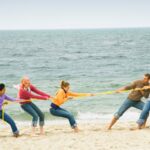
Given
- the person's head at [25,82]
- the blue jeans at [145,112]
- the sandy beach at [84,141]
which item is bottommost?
the sandy beach at [84,141]

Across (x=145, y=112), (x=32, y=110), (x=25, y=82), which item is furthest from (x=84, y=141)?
(x=145, y=112)

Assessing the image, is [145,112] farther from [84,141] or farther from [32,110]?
[32,110]

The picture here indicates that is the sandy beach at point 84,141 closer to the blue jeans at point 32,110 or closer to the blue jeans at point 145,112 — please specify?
the blue jeans at point 145,112

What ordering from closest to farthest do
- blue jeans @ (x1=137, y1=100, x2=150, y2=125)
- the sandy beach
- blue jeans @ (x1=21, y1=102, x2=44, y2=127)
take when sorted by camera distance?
the sandy beach
blue jeans @ (x1=21, y1=102, x2=44, y2=127)
blue jeans @ (x1=137, y1=100, x2=150, y2=125)

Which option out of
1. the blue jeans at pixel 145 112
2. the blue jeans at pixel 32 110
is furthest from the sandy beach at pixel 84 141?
the blue jeans at pixel 32 110

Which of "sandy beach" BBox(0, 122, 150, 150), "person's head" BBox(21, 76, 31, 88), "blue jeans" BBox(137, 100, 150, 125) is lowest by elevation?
"sandy beach" BBox(0, 122, 150, 150)

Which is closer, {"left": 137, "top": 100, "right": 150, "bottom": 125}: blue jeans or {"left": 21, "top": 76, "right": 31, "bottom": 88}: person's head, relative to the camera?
{"left": 21, "top": 76, "right": 31, "bottom": 88}: person's head

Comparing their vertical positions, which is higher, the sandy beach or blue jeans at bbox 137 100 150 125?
blue jeans at bbox 137 100 150 125

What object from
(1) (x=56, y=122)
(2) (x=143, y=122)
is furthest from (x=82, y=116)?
(2) (x=143, y=122)

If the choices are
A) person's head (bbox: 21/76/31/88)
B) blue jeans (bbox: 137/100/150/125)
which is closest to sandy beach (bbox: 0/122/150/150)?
blue jeans (bbox: 137/100/150/125)

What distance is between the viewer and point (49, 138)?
12.7 metres

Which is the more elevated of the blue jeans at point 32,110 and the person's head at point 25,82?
the person's head at point 25,82

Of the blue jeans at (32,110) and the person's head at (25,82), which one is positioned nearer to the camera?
the person's head at (25,82)

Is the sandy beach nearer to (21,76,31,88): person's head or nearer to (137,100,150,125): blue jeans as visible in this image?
(137,100,150,125): blue jeans
